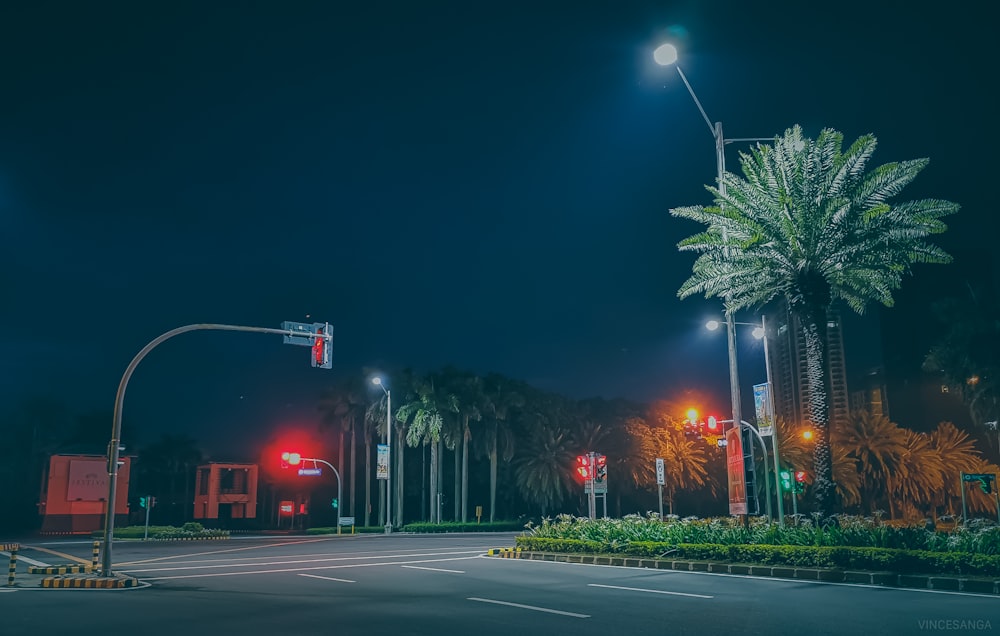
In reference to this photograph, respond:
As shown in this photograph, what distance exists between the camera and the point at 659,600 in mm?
14578

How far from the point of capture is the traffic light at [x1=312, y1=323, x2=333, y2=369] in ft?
70.4

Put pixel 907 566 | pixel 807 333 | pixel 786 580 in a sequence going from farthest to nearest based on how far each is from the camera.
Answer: pixel 807 333 < pixel 786 580 < pixel 907 566

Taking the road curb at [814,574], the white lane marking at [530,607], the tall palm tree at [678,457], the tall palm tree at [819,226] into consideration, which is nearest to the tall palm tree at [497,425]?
the tall palm tree at [678,457]

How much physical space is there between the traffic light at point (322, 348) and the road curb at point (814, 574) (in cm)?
1032

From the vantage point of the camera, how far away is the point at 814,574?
1844 cm

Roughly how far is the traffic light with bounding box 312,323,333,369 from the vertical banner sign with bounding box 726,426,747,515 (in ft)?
36.9

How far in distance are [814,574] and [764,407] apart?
665 cm

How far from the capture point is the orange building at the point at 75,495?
6197 centimetres

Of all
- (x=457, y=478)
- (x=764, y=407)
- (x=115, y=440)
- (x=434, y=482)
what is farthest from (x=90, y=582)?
(x=457, y=478)

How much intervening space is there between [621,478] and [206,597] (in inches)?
2167

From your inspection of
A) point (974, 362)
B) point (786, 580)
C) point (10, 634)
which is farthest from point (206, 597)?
point (974, 362)

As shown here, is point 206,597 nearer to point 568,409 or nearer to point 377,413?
point 377,413

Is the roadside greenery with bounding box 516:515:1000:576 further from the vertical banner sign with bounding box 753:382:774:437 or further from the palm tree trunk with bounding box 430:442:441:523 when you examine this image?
the palm tree trunk with bounding box 430:442:441:523

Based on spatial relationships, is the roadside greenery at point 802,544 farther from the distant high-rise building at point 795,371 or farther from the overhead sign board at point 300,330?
the distant high-rise building at point 795,371
